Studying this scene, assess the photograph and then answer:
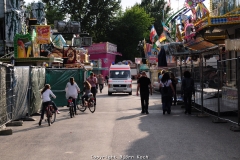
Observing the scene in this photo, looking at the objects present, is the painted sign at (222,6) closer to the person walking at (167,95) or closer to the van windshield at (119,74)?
the person walking at (167,95)

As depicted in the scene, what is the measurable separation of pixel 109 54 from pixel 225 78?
197ft

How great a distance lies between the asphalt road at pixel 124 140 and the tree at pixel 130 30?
60.1 meters

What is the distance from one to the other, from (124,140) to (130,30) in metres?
66.7

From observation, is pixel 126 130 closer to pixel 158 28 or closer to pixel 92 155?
pixel 92 155

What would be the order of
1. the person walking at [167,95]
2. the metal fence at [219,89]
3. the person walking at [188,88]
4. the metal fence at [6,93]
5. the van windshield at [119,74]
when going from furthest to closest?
1. the van windshield at [119,74]
2. the person walking at [167,95]
3. the person walking at [188,88]
4. the metal fence at [219,89]
5. the metal fence at [6,93]

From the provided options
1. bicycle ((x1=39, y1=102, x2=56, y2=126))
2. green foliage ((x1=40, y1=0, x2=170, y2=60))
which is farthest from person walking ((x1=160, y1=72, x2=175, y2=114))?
green foliage ((x1=40, y1=0, x2=170, y2=60))

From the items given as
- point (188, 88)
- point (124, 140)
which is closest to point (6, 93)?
point (124, 140)

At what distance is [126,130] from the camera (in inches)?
501

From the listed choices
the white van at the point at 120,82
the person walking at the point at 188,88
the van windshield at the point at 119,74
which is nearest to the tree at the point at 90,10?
the van windshield at the point at 119,74

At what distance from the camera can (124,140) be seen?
1073 centimetres

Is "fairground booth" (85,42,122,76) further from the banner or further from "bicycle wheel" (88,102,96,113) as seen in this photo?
"bicycle wheel" (88,102,96,113)

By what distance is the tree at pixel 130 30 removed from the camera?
75.0 m

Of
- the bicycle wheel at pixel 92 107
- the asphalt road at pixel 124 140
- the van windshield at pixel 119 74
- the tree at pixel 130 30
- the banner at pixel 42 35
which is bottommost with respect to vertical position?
the asphalt road at pixel 124 140

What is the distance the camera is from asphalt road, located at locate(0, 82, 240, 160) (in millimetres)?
8812
